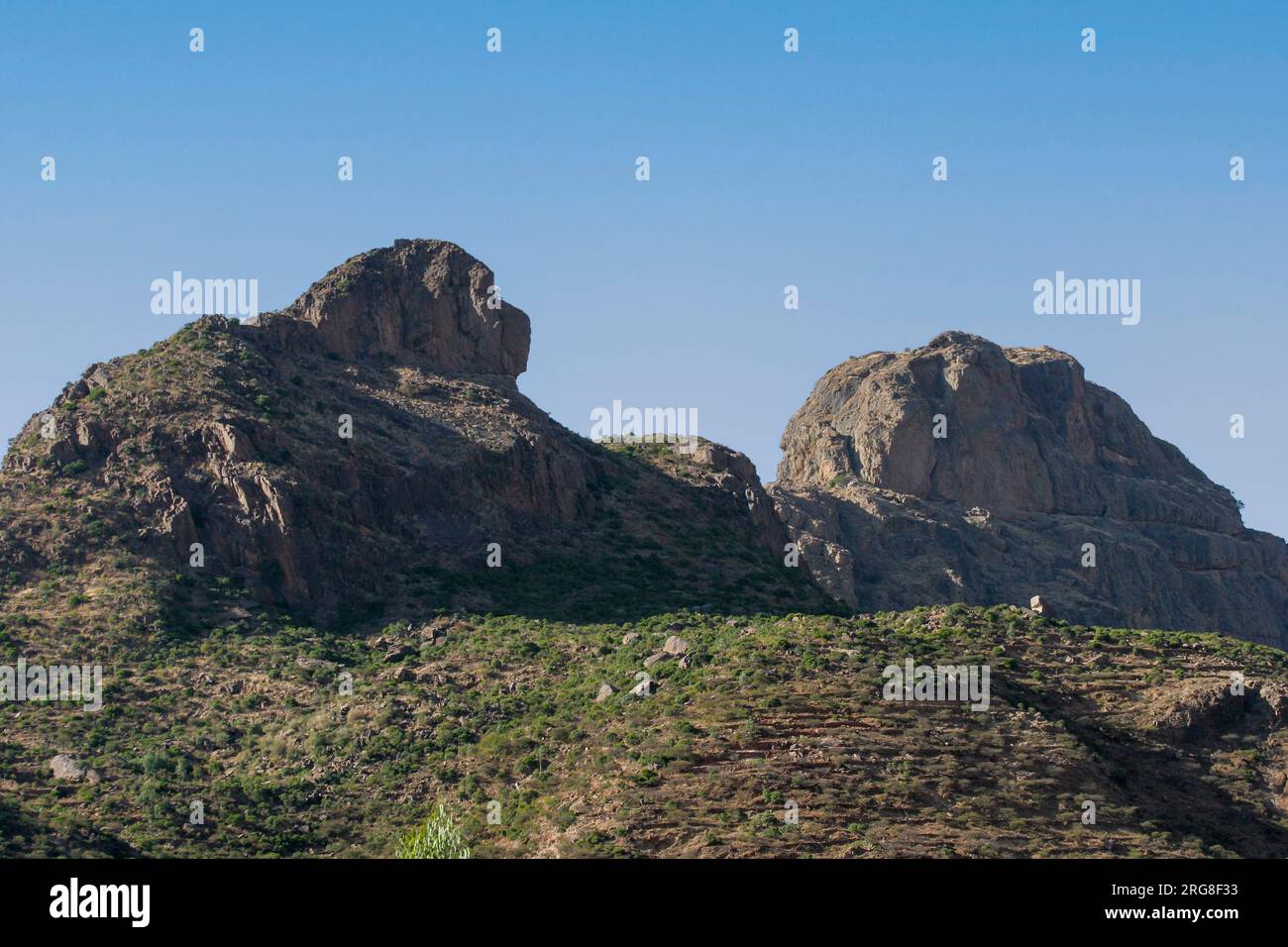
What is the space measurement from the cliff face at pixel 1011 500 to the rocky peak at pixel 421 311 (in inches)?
1774

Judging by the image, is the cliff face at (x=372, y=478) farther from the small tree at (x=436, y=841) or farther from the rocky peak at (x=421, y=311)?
the small tree at (x=436, y=841)

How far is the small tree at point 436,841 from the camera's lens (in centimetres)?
7738

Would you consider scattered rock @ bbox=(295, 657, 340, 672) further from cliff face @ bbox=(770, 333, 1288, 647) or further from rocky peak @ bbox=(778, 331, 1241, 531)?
rocky peak @ bbox=(778, 331, 1241, 531)

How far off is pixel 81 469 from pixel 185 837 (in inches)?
1215

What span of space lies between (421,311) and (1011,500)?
73.8 m

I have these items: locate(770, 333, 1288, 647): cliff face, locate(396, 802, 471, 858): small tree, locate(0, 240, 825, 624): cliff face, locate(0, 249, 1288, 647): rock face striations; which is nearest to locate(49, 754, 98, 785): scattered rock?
locate(0, 249, 1288, 647): rock face striations

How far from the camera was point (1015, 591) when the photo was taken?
552 ft

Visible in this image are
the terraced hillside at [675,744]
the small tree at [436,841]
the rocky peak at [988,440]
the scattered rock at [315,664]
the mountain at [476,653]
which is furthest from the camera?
the rocky peak at [988,440]

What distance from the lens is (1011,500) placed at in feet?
604

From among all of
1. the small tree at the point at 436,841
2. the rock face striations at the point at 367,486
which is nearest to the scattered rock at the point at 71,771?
the rock face striations at the point at 367,486

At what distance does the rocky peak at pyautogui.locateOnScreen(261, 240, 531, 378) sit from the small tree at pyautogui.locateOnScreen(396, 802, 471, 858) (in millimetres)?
46056

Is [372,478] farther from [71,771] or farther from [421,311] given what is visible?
[71,771]
